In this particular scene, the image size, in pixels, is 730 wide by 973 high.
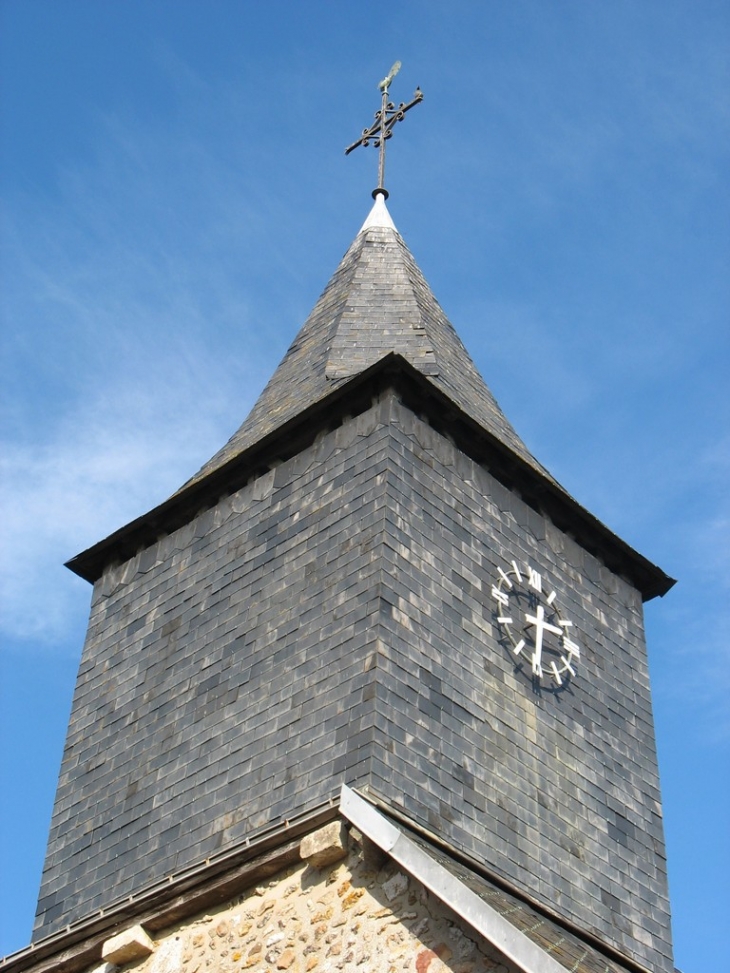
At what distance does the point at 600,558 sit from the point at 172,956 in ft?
18.1

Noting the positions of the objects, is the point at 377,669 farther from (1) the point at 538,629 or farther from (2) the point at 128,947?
(2) the point at 128,947

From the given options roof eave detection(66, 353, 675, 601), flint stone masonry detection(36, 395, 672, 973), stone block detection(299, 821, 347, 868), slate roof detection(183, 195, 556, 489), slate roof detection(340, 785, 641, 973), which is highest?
slate roof detection(183, 195, 556, 489)

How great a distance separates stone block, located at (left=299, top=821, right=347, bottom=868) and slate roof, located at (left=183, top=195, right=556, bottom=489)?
447cm

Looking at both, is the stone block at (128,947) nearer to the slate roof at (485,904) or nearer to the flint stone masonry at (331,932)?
the flint stone masonry at (331,932)

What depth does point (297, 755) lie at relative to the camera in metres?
10.8

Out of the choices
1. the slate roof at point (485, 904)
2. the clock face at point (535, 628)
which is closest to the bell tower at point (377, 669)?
the clock face at point (535, 628)

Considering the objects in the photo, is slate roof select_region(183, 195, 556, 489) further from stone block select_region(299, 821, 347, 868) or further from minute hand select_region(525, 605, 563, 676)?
stone block select_region(299, 821, 347, 868)

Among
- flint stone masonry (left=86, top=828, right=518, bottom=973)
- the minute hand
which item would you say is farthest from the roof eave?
flint stone masonry (left=86, top=828, right=518, bottom=973)

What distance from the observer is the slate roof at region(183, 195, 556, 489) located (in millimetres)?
14219

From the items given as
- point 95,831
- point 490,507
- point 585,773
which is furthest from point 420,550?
point 95,831

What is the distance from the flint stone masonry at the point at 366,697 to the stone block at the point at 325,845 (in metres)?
0.59

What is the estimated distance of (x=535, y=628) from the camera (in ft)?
41.1

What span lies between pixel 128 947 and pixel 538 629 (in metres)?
4.07

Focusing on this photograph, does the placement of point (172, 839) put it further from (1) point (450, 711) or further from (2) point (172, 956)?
(1) point (450, 711)
